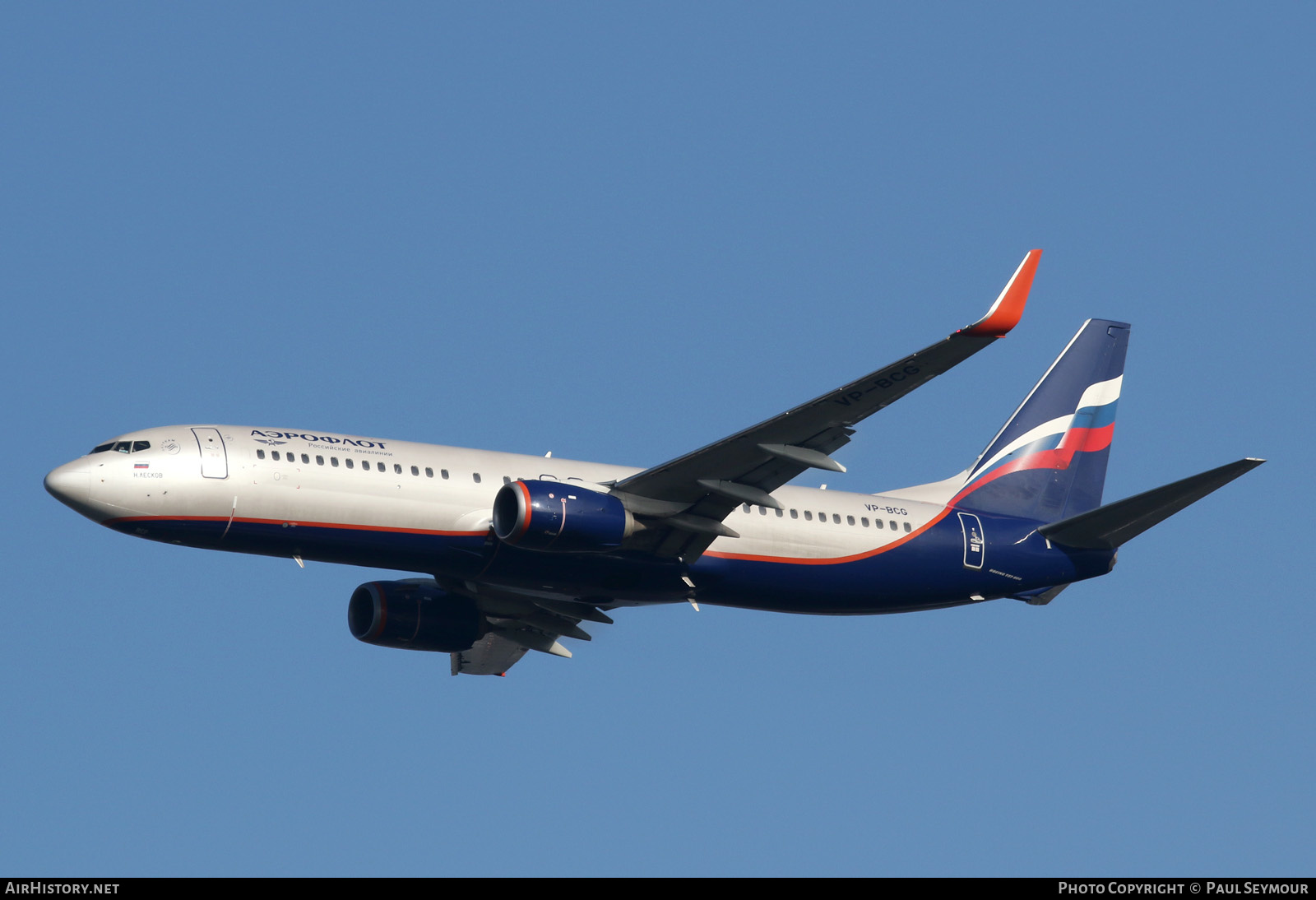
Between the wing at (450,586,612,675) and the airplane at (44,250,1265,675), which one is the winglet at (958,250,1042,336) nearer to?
Result: the airplane at (44,250,1265,675)

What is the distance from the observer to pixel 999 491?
4853 cm

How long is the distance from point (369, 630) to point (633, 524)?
9.50m

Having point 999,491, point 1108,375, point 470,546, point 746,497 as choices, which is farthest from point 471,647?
point 1108,375

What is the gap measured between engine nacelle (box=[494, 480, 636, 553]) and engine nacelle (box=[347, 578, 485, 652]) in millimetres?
7142

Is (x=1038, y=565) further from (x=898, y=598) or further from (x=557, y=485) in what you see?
(x=557, y=485)

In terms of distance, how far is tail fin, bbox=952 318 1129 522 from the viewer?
1914 inches

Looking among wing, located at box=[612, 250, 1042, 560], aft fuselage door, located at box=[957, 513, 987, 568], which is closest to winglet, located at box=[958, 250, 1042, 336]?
wing, located at box=[612, 250, 1042, 560]

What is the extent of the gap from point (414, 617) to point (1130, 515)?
19.5 meters

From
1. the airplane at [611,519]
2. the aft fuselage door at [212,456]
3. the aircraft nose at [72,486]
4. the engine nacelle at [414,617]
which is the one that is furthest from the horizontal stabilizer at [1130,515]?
the aircraft nose at [72,486]

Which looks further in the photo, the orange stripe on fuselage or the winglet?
the orange stripe on fuselage

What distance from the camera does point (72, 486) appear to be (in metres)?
38.9

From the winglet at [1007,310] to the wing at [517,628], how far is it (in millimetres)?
15203

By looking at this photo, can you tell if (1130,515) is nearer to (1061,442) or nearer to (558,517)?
(1061,442)
